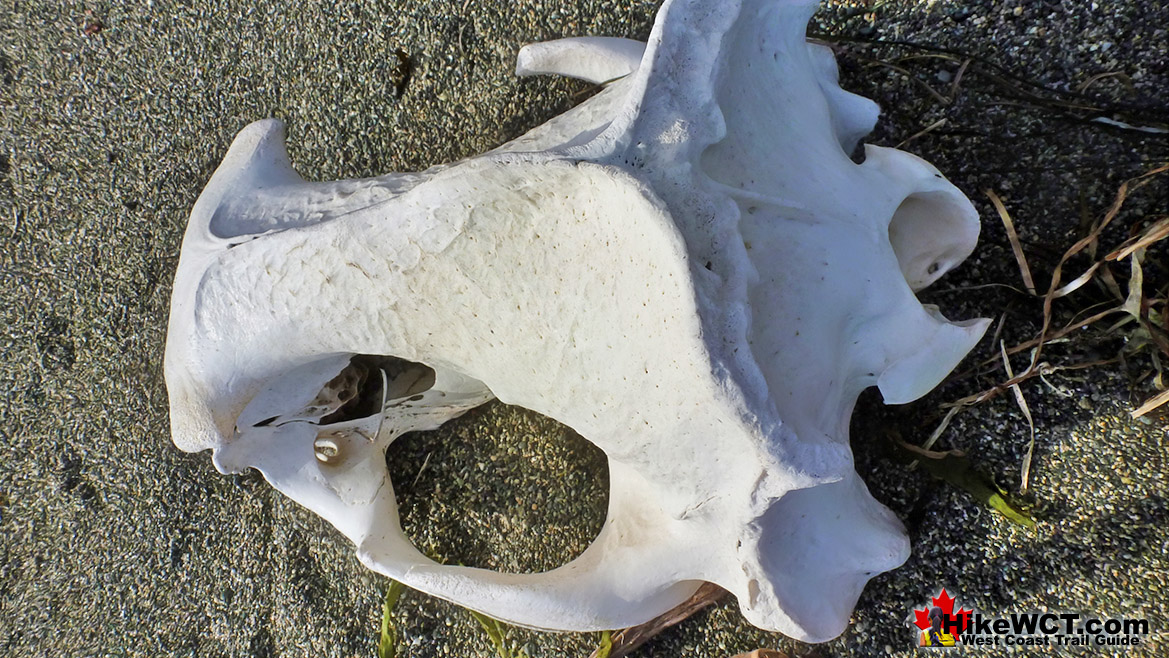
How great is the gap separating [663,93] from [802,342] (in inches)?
10.9

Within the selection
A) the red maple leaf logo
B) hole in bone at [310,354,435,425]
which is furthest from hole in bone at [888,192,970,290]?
hole in bone at [310,354,435,425]

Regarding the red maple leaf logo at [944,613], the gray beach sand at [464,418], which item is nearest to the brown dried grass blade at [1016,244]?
the gray beach sand at [464,418]

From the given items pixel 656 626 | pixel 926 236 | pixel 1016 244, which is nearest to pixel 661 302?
pixel 926 236

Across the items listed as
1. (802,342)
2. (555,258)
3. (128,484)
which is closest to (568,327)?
(555,258)

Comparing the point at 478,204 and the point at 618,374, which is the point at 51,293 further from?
the point at 618,374

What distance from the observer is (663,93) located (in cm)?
68

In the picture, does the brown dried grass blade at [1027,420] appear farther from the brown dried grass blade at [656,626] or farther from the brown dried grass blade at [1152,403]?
the brown dried grass blade at [656,626]

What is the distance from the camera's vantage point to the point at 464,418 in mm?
1319

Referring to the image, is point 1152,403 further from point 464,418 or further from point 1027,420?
point 464,418

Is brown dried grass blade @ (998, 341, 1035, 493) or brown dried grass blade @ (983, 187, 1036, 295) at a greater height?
brown dried grass blade @ (983, 187, 1036, 295)

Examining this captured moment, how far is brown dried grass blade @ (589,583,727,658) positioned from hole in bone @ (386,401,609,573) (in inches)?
6.4

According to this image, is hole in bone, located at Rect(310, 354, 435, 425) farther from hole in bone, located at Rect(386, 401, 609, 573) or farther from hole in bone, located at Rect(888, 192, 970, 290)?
hole in bone, located at Rect(888, 192, 970, 290)

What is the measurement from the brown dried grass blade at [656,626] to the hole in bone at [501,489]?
16cm

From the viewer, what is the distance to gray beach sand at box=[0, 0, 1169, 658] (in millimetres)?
1009
